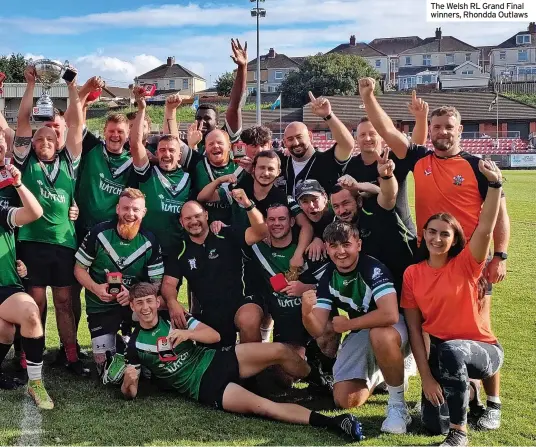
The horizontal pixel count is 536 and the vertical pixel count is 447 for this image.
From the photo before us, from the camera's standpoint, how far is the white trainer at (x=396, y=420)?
3.99 meters

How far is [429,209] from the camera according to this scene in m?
4.52

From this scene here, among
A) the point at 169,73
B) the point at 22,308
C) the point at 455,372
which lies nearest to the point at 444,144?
the point at 455,372

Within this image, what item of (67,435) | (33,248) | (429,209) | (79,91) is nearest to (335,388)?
(429,209)

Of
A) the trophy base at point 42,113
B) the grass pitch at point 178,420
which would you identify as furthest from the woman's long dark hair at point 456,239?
the trophy base at point 42,113

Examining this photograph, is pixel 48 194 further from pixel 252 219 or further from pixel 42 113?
pixel 252 219

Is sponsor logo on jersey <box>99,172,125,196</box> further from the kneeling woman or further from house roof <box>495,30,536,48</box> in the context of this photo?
house roof <box>495,30,536,48</box>

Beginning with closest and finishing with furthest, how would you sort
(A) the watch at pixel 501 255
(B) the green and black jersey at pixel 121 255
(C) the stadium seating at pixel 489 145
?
Result: (A) the watch at pixel 501 255, (B) the green and black jersey at pixel 121 255, (C) the stadium seating at pixel 489 145

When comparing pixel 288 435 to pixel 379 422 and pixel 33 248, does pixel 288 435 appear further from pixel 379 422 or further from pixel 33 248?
pixel 33 248

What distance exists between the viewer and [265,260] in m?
5.01

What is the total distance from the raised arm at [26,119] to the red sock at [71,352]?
1702mm

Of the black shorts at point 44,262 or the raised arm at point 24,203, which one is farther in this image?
the black shorts at point 44,262

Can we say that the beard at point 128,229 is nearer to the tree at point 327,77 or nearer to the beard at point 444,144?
the beard at point 444,144

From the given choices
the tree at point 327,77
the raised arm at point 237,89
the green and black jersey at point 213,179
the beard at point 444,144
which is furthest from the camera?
the tree at point 327,77

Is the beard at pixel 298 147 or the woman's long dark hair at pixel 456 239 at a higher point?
the beard at pixel 298 147
